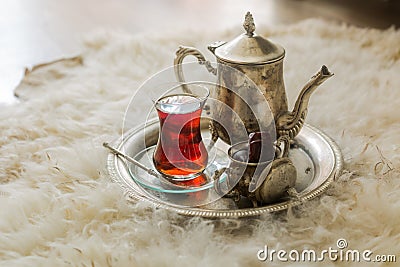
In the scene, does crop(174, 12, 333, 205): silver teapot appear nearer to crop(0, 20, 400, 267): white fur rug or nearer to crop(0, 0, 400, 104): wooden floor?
crop(0, 20, 400, 267): white fur rug

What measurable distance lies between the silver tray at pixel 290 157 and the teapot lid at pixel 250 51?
17 cm

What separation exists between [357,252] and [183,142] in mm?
267

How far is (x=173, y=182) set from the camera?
72 cm

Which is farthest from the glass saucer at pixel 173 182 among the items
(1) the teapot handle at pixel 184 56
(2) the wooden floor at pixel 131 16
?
(2) the wooden floor at pixel 131 16

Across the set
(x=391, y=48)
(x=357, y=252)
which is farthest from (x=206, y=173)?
(x=391, y=48)

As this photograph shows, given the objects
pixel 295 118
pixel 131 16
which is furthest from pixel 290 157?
pixel 131 16

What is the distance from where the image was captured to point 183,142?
0.72 meters

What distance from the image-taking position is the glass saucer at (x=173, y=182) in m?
0.70

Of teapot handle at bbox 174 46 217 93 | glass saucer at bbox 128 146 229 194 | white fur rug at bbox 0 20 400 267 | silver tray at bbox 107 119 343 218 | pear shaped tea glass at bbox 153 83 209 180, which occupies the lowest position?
white fur rug at bbox 0 20 400 267

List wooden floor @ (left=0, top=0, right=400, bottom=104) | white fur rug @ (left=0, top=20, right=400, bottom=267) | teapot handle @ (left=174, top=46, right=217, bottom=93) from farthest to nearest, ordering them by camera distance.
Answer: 1. wooden floor @ (left=0, top=0, right=400, bottom=104)
2. teapot handle @ (left=174, top=46, right=217, bottom=93)
3. white fur rug @ (left=0, top=20, right=400, bottom=267)

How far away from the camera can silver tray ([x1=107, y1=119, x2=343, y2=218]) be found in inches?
25.3

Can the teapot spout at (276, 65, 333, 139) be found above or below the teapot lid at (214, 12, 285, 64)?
below

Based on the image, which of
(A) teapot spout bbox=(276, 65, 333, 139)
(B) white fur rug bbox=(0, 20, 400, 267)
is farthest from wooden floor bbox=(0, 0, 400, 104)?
(A) teapot spout bbox=(276, 65, 333, 139)

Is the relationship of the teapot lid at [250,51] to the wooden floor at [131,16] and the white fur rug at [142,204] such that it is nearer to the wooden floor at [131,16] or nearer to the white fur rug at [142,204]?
the white fur rug at [142,204]
